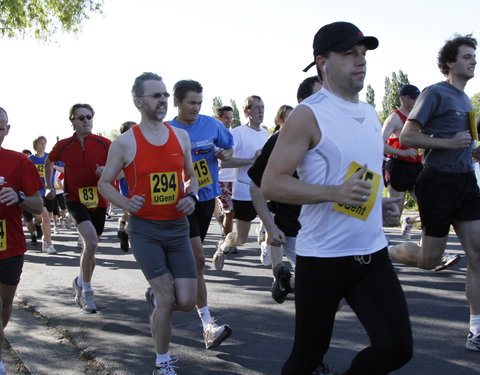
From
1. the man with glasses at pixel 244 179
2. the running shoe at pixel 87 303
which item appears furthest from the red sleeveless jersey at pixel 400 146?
the running shoe at pixel 87 303

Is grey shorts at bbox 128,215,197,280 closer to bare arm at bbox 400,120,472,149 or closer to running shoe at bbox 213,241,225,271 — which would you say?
bare arm at bbox 400,120,472,149

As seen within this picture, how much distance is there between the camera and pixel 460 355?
4172mm

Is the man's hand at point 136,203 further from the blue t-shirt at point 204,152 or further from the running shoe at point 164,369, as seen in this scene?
the blue t-shirt at point 204,152

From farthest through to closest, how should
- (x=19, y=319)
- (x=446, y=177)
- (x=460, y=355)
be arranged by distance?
(x=19, y=319), (x=446, y=177), (x=460, y=355)

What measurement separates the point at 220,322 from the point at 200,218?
1084mm

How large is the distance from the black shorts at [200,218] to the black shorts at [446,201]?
177cm

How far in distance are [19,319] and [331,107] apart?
454cm

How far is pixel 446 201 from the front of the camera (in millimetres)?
4379

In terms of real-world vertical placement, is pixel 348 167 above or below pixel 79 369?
above

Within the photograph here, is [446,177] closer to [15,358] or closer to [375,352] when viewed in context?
[375,352]

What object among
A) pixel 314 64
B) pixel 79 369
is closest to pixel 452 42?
pixel 314 64

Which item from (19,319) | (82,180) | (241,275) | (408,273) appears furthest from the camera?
(241,275)

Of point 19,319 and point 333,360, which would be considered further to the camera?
point 19,319

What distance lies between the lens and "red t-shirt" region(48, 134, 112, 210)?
648 cm
